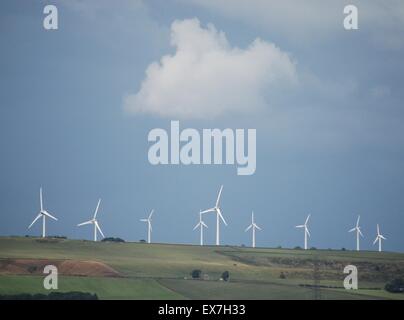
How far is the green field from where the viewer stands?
36688 mm

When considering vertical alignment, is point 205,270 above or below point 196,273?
above

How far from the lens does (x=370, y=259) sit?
4181cm

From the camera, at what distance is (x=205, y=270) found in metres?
43.4

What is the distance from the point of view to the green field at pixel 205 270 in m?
36.7

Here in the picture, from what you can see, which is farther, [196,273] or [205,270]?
[205,270]

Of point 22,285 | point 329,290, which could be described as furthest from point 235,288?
point 22,285

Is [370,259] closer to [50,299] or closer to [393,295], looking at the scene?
[393,295]

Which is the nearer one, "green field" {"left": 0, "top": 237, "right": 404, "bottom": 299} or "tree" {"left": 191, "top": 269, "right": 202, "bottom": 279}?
"green field" {"left": 0, "top": 237, "right": 404, "bottom": 299}

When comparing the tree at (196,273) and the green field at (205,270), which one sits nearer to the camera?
the green field at (205,270)
